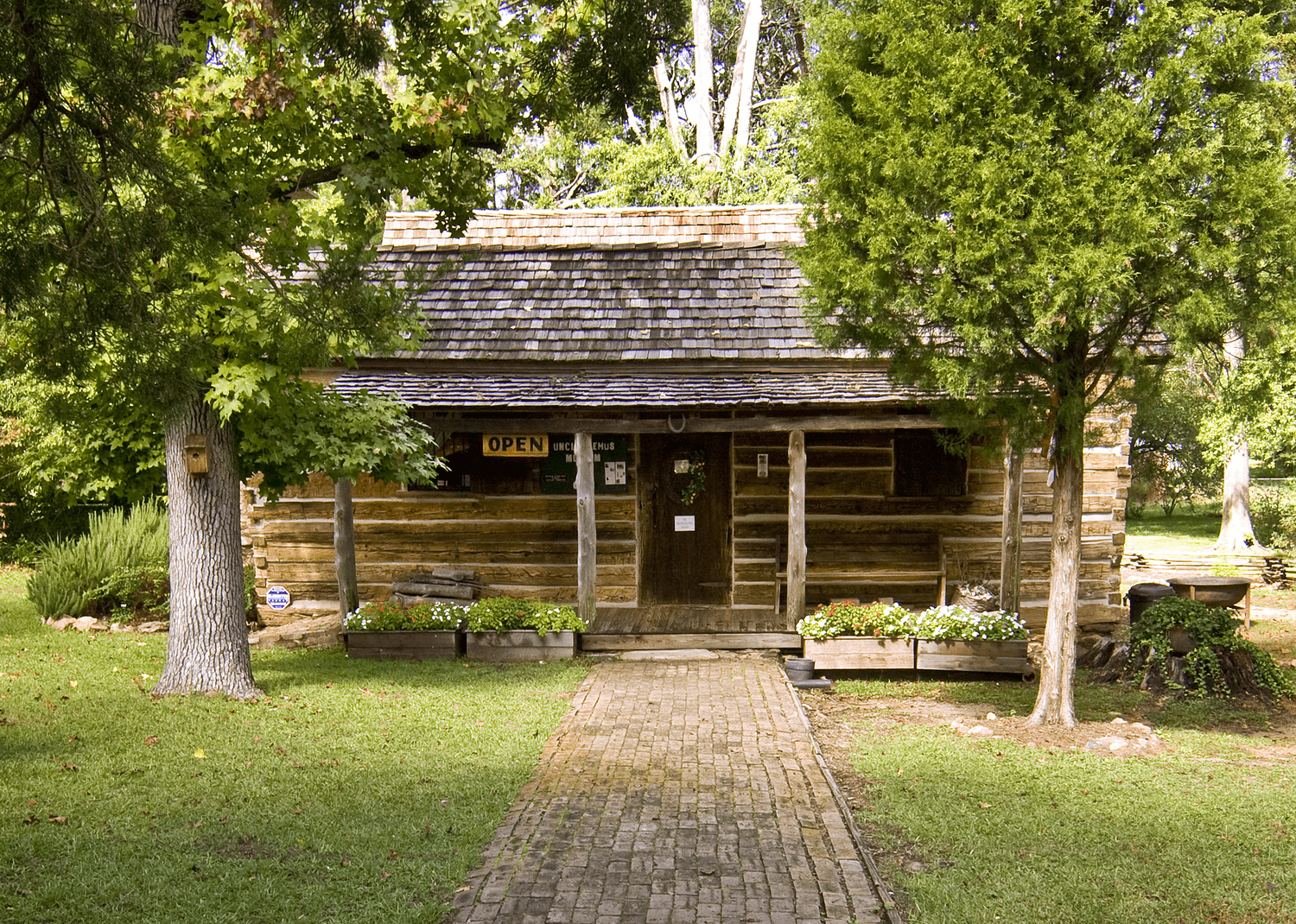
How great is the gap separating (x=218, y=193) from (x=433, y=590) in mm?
7569

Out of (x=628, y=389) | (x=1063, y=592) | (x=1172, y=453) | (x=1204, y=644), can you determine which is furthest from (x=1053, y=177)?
(x=1172, y=453)

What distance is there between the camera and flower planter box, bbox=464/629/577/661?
11.0 metres

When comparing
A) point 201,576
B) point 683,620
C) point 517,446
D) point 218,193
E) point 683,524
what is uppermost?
point 218,193

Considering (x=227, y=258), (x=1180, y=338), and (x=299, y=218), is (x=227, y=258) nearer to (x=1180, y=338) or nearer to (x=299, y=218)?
(x=299, y=218)

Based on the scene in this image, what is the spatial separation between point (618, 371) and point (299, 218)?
5211mm

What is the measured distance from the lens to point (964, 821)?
6.02 meters

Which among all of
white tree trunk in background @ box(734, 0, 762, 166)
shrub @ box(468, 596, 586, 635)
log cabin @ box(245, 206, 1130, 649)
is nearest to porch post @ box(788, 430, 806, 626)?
log cabin @ box(245, 206, 1130, 649)

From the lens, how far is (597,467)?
13.2 meters

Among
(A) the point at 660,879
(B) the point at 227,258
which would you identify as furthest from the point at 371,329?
(A) the point at 660,879

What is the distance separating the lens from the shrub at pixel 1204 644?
9.52 metres

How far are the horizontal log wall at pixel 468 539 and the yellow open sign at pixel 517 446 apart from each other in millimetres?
863

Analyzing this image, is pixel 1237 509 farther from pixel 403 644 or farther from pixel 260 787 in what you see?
pixel 260 787

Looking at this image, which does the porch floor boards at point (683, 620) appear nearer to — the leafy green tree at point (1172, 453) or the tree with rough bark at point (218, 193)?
the tree with rough bark at point (218, 193)

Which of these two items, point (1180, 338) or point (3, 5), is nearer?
point (3, 5)
